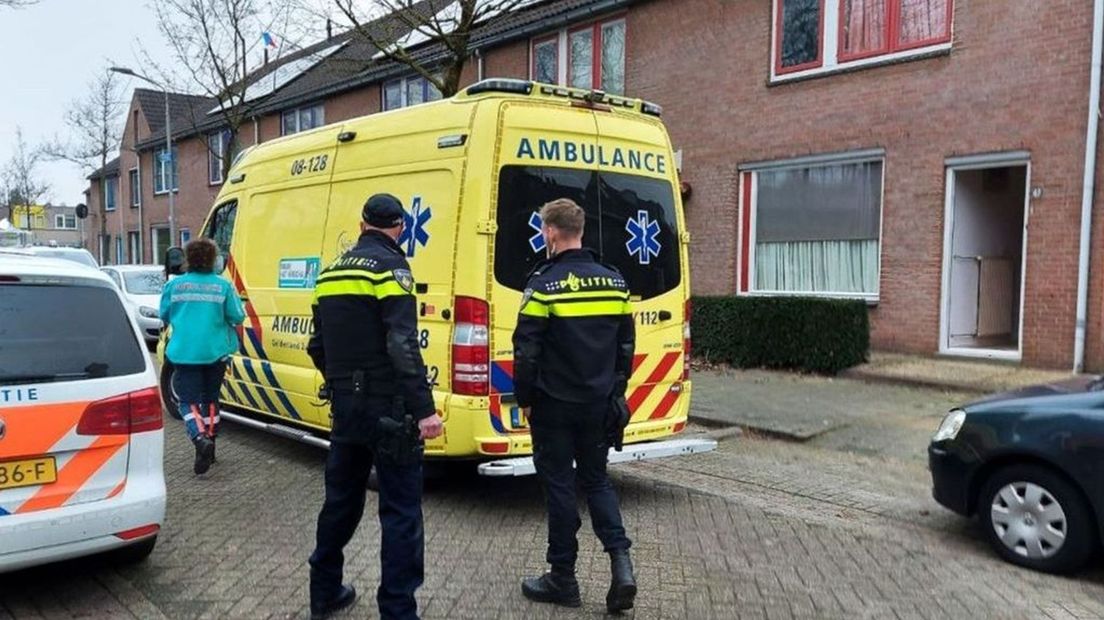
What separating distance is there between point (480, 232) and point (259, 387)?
288cm

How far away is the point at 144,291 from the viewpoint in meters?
16.0

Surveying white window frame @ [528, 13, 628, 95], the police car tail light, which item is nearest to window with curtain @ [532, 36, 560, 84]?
white window frame @ [528, 13, 628, 95]

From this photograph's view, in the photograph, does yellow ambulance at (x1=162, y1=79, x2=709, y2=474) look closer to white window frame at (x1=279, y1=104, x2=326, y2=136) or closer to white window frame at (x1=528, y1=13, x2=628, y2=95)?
white window frame at (x1=528, y1=13, x2=628, y2=95)

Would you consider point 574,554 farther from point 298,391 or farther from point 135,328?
point 298,391

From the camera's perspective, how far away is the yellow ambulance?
5082 millimetres

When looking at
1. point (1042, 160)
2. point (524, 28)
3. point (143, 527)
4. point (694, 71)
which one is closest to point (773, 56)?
point (694, 71)

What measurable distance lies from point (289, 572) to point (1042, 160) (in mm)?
9640

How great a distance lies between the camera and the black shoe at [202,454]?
6.16m

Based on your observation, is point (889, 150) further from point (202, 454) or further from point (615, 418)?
point (202, 454)

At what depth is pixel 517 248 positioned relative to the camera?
518 centimetres

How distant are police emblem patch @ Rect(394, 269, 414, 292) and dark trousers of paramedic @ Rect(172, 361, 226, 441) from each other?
10.7 feet

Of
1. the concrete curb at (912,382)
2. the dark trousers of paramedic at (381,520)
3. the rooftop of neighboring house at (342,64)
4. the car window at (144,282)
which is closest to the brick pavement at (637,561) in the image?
the dark trousers of paramedic at (381,520)

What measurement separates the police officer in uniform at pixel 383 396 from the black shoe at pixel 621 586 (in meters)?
0.87

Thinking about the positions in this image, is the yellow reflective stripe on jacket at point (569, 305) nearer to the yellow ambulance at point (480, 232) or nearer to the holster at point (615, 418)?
the holster at point (615, 418)
